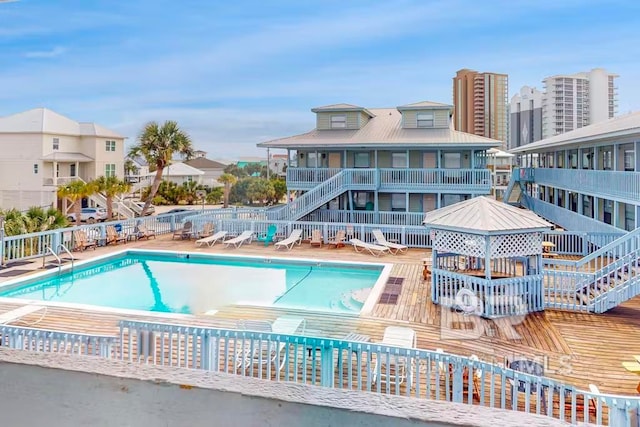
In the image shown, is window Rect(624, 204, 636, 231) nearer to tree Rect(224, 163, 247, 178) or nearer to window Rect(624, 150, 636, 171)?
window Rect(624, 150, 636, 171)

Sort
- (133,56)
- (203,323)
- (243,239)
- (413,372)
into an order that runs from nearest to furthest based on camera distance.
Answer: (413,372) → (203,323) → (133,56) → (243,239)

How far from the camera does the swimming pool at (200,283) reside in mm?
8500

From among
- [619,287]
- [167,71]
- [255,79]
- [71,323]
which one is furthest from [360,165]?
[71,323]

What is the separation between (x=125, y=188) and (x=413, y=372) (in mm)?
17184

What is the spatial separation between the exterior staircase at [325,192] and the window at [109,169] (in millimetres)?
8115

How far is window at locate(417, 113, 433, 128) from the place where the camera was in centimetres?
1848

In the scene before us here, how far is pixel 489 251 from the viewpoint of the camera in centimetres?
773

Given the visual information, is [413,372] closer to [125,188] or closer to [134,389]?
[134,389]

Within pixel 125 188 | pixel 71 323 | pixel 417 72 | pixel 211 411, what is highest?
pixel 417 72

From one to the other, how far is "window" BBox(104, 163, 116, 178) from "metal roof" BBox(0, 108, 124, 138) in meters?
1.37

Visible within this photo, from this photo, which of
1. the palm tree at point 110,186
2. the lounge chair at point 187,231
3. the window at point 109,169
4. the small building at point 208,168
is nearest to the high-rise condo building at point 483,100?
the lounge chair at point 187,231

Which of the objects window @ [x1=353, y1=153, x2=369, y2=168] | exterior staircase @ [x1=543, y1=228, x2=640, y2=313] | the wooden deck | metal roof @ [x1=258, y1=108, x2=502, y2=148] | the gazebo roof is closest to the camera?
the wooden deck

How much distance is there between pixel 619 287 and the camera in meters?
7.59

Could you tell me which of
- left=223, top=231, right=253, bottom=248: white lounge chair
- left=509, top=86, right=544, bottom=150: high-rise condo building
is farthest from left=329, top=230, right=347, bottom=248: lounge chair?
left=509, top=86, right=544, bottom=150: high-rise condo building
